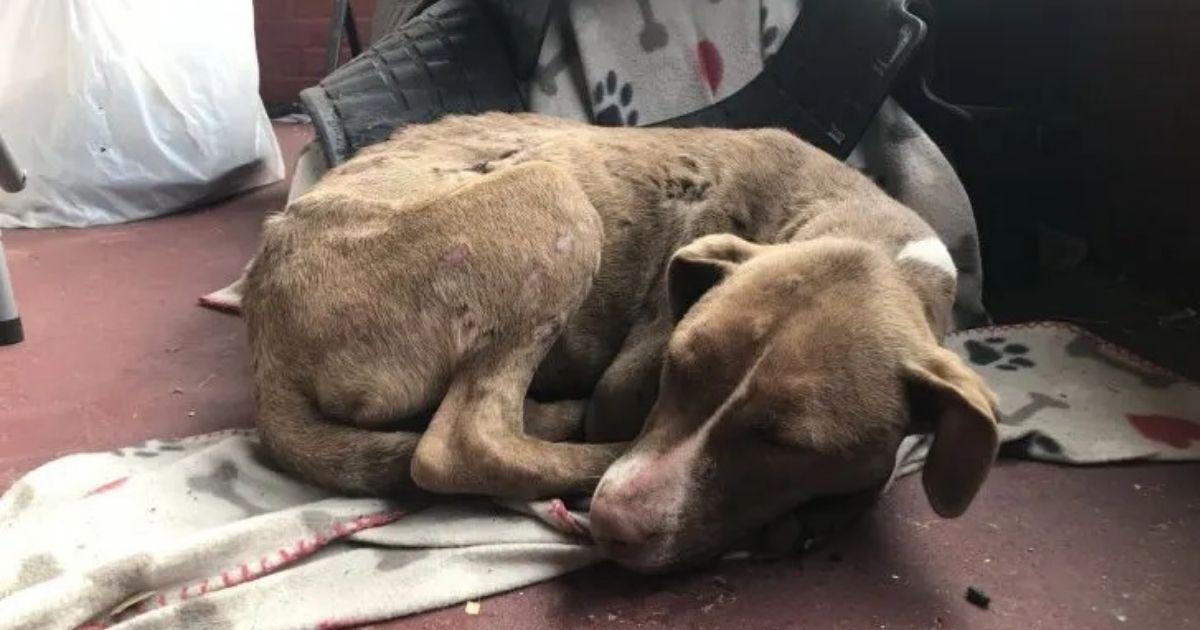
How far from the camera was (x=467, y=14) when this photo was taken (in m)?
3.40

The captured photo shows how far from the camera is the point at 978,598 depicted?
197 cm

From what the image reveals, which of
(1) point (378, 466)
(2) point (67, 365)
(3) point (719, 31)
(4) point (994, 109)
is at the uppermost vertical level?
(3) point (719, 31)

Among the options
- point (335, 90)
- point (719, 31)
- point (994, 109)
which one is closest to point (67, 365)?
point (335, 90)

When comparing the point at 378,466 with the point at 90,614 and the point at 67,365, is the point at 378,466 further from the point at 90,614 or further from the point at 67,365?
the point at 67,365

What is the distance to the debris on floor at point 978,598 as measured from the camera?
1963 millimetres

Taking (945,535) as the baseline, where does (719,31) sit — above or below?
above

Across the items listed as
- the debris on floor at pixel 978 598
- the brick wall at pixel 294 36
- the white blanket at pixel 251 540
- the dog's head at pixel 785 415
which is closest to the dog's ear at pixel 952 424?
the dog's head at pixel 785 415

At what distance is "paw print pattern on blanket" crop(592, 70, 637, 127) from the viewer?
337 centimetres

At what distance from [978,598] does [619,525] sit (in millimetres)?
704

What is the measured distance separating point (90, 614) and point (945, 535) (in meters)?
1.65

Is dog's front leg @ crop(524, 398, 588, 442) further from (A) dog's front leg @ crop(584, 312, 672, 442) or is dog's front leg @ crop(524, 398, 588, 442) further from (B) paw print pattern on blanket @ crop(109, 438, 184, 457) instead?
(B) paw print pattern on blanket @ crop(109, 438, 184, 457)

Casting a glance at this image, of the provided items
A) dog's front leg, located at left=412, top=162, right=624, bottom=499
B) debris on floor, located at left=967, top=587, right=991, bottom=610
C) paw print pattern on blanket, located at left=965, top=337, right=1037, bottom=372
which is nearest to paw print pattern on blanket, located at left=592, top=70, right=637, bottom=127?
dog's front leg, located at left=412, top=162, right=624, bottom=499

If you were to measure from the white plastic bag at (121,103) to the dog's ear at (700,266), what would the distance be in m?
3.50

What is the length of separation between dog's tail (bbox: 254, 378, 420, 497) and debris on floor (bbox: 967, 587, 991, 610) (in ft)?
Result: 3.70
